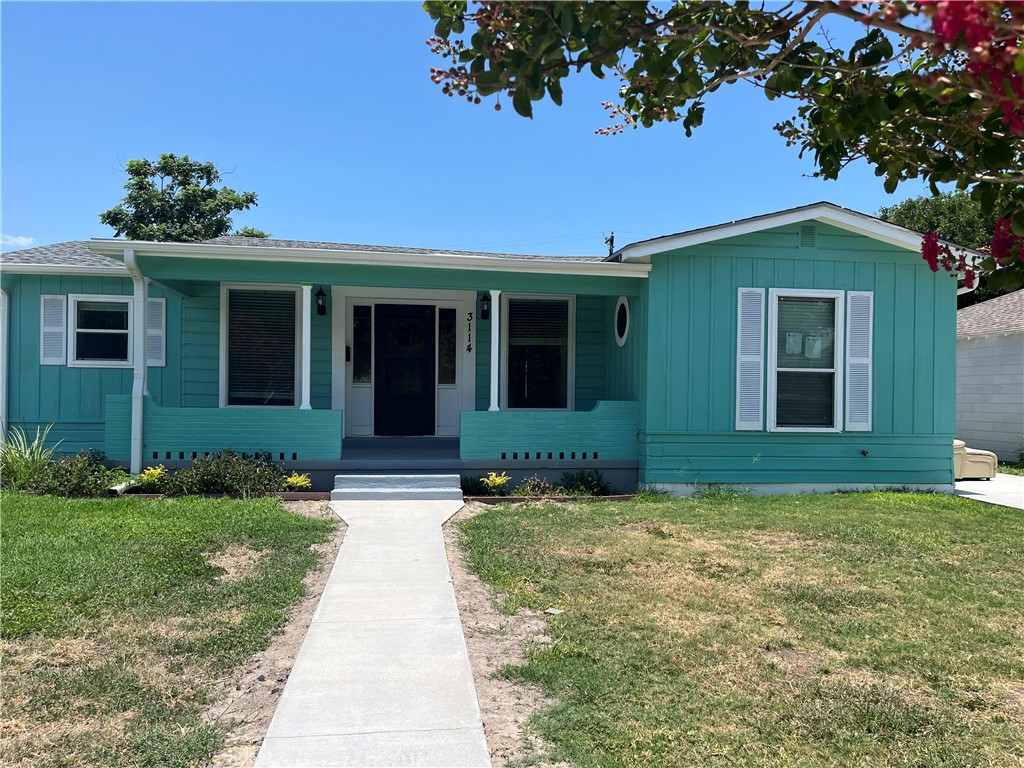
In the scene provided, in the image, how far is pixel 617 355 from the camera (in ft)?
32.7

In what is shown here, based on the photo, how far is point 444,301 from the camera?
414 inches

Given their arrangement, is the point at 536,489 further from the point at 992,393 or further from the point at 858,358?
the point at 992,393

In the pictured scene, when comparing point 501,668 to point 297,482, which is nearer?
point 501,668

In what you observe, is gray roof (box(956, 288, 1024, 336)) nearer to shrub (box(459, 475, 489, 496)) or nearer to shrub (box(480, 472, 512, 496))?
shrub (box(480, 472, 512, 496))

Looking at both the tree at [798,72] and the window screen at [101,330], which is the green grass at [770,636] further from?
the window screen at [101,330]

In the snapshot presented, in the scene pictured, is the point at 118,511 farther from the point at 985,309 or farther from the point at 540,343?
the point at 985,309

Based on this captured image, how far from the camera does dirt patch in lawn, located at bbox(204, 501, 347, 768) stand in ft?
8.75

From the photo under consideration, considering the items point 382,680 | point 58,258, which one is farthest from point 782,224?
point 58,258

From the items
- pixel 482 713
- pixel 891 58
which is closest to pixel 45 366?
pixel 482 713

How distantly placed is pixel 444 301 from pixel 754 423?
4.75m

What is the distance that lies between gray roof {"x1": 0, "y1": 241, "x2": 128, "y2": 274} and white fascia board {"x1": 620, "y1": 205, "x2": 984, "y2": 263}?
21.7 ft

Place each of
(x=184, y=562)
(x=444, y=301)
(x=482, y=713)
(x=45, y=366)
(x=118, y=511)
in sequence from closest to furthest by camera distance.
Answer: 1. (x=482, y=713)
2. (x=184, y=562)
3. (x=118, y=511)
4. (x=45, y=366)
5. (x=444, y=301)

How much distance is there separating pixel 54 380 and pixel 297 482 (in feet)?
13.3

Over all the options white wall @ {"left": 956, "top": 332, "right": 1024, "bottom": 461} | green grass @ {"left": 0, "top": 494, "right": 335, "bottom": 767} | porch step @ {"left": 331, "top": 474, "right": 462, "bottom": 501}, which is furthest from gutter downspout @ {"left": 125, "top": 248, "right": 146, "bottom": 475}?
white wall @ {"left": 956, "top": 332, "right": 1024, "bottom": 461}
